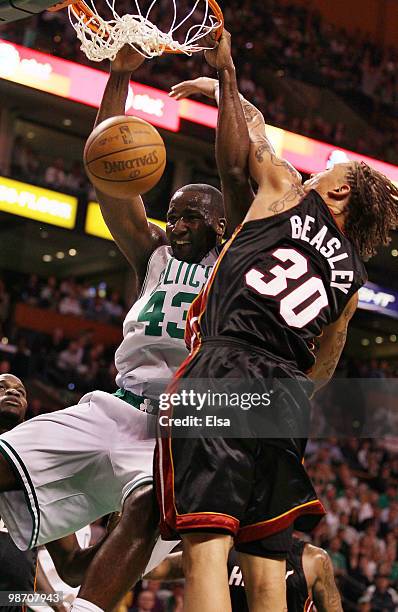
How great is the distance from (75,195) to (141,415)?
8.83m

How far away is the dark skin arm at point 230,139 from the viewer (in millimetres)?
3404

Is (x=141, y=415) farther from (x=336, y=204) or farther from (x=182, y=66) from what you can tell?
(x=182, y=66)

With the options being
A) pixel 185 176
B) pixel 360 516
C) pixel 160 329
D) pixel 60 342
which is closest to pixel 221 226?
pixel 160 329

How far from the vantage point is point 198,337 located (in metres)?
3.29

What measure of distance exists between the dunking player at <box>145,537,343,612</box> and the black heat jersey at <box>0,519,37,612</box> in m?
0.55

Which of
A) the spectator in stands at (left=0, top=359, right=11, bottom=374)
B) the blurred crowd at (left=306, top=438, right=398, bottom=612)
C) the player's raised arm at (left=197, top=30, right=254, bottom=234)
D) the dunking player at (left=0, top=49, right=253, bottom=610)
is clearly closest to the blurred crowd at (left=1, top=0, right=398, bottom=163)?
the spectator in stands at (left=0, top=359, right=11, bottom=374)

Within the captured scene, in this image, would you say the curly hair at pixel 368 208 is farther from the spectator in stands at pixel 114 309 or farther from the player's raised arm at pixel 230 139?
the spectator in stands at pixel 114 309

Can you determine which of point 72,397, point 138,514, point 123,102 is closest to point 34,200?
point 72,397

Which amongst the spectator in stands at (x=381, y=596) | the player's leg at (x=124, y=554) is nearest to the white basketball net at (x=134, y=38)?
the player's leg at (x=124, y=554)

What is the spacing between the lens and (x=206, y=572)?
2.96 metres

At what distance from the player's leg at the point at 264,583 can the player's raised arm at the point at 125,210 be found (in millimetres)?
1330

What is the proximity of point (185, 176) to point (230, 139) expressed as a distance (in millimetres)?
9686

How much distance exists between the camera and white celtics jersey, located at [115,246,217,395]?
381cm

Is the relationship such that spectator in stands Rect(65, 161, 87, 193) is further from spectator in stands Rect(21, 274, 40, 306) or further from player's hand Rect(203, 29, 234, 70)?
player's hand Rect(203, 29, 234, 70)
